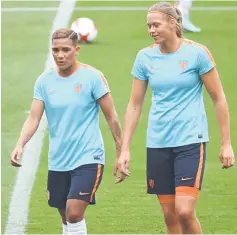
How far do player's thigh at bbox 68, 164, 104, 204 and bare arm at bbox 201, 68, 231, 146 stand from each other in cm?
117

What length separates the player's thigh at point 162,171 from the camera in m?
11.3

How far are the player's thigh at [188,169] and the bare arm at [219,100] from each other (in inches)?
10.0

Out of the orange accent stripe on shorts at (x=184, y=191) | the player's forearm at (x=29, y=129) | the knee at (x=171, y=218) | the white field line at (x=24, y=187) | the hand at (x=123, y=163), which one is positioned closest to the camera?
the orange accent stripe on shorts at (x=184, y=191)

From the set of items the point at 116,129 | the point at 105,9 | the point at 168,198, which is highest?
the point at 105,9

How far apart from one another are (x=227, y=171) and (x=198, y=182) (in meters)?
4.52

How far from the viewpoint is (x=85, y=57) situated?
21.8 meters

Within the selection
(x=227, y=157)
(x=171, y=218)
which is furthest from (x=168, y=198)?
(x=227, y=157)

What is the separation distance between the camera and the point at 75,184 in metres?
11.3

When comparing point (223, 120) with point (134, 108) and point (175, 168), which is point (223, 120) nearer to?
point (175, 168)

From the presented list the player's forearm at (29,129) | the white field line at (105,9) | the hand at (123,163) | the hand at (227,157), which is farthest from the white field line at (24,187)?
the white field line at (105,9)

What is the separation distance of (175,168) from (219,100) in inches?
28.6

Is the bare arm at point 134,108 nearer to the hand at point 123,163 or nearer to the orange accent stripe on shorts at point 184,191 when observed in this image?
the hand at point 123,163

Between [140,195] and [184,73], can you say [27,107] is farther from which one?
[184,73]

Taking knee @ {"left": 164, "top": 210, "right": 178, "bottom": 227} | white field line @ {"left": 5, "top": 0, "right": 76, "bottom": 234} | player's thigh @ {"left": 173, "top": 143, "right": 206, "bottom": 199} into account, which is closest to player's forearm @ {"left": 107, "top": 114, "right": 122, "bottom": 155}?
player's thigh @ {"left": 173, "top": 143, "right": 206, "bottom": 199}
